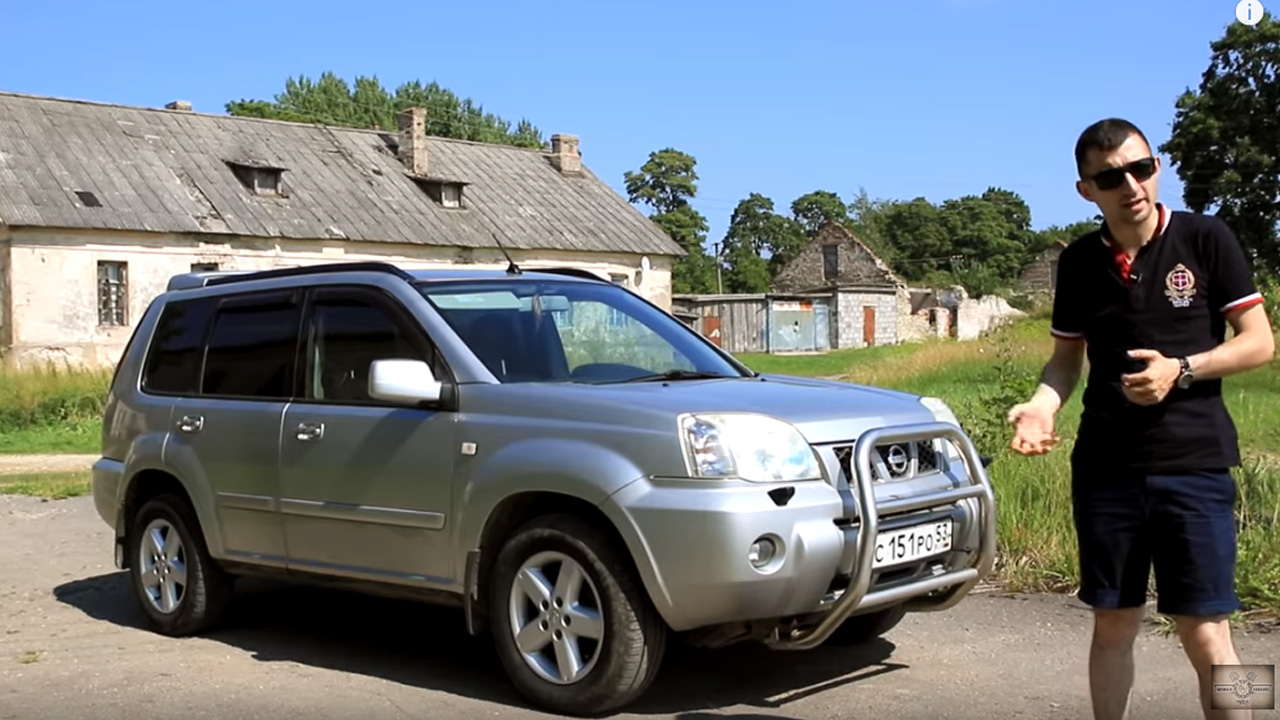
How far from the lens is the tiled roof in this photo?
1273 inches

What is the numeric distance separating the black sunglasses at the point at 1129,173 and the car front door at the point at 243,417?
402 cm

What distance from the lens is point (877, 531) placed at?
486 centimetres

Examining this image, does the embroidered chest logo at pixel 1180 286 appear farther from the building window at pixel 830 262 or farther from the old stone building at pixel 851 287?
the building window at pixel 830 262

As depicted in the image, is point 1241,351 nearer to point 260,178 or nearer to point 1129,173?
point 1129,173

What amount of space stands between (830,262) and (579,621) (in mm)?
62143

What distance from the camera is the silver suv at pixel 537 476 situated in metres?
4.87

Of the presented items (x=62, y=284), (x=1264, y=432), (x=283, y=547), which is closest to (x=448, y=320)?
(x=283, y=547)

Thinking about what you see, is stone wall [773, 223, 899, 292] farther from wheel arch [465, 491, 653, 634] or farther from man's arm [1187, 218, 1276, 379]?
man's arm [1187, 218, 1276, 379]

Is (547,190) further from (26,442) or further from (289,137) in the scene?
(26,442)

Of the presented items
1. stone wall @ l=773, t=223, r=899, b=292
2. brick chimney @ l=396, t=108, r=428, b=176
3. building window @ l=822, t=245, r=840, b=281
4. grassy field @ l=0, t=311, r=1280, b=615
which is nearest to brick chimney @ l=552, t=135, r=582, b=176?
brick chimney @ l=396, t=108, r=428, b=176

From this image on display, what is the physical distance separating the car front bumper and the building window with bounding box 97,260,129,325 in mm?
29979

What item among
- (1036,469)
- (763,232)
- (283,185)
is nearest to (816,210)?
(763,232)

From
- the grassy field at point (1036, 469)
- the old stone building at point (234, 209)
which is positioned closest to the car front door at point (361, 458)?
the grassy field at point (1036, 469)

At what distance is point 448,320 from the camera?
595 centimetres
